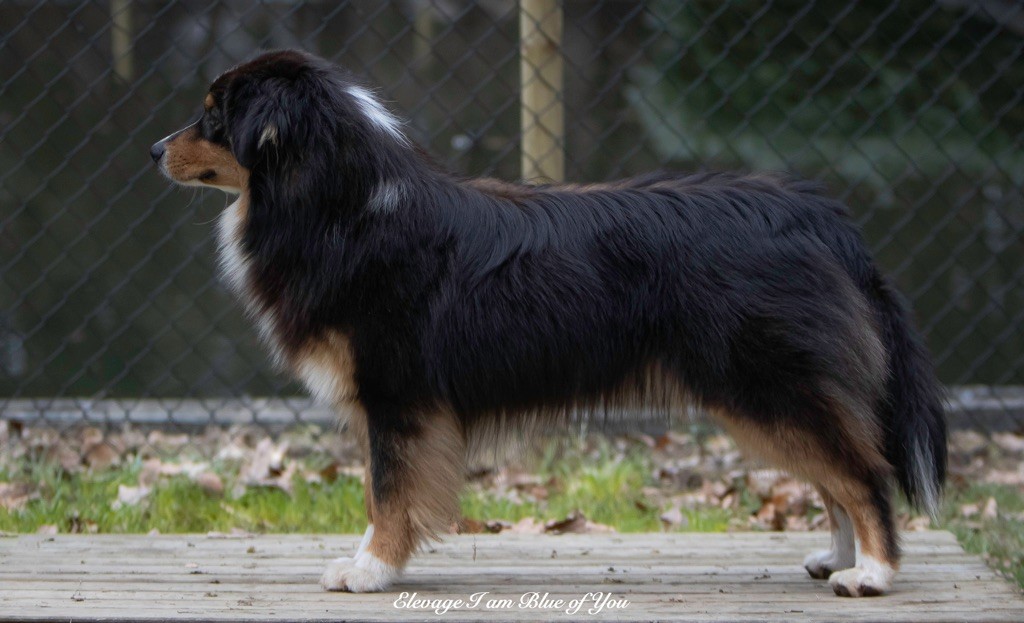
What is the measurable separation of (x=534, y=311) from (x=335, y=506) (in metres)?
1.53

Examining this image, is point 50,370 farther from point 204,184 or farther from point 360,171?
point 360,171

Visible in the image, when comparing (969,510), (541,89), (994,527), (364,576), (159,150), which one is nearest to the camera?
(364,576)

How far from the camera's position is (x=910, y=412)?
2.71m

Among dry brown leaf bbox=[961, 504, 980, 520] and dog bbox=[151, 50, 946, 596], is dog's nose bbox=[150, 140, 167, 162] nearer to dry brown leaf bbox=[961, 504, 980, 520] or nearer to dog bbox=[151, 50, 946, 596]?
dog bbox=[151, 50, 946, 596]

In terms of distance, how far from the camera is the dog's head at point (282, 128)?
2645 millimetres

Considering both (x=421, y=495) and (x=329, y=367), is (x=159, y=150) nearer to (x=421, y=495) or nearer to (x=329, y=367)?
(x=329, y=367)

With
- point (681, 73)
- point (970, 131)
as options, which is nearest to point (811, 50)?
point (681, 73)

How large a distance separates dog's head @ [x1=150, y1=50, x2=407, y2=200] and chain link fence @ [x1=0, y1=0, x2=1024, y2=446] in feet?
6.43

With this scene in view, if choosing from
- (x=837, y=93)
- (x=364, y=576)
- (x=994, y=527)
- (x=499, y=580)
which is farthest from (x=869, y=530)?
(x=837, y=93)

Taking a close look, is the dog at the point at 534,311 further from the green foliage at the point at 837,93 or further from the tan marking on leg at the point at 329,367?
the green foliage at the point at 837,93

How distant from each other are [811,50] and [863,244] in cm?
209

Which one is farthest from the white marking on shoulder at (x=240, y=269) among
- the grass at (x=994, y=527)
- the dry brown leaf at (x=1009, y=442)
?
the dry brown leaf at (x=1009, y=442)

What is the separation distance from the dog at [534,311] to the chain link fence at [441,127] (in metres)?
2.02

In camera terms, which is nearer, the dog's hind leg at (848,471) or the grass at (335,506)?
the dog's hind leg at (848,471)
